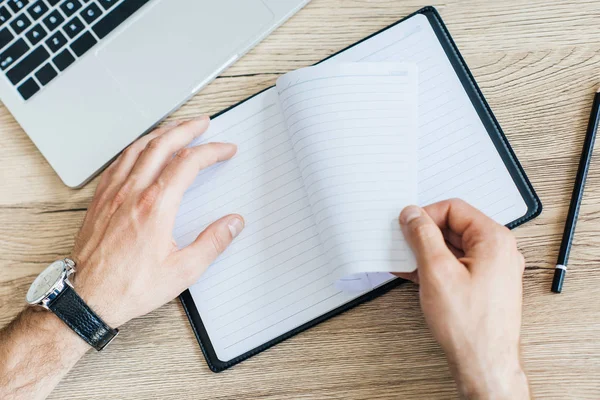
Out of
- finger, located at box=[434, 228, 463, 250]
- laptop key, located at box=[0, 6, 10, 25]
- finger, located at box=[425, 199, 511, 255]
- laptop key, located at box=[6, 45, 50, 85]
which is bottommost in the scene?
finger, located at box=[434, 228, 463, 250]

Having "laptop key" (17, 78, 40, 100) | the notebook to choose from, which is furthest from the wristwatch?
"laptop key" (17, 78, 40, 100)

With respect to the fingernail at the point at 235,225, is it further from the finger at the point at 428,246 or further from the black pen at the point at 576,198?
the black pen at the point at 576,198

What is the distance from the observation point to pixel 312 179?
60 cm

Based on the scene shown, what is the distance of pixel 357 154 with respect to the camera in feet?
1.92

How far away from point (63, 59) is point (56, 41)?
0.08 feet

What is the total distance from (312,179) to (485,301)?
221 millimetres

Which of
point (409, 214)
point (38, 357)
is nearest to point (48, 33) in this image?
point (38, 357)

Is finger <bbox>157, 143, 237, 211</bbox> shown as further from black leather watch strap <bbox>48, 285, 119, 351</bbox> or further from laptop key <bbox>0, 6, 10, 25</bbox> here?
laptop key <bbox>0, 6, 10, 25</bbox>

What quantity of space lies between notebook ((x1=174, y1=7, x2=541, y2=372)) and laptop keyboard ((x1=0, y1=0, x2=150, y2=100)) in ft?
0.66

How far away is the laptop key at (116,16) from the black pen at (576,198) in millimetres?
570

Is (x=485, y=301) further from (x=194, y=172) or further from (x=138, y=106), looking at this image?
(x=138, y=106)

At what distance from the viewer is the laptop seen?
674mm

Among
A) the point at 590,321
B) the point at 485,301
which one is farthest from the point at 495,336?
the point at 590,321

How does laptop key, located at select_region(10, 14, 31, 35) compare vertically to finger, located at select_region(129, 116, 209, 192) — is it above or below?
above
